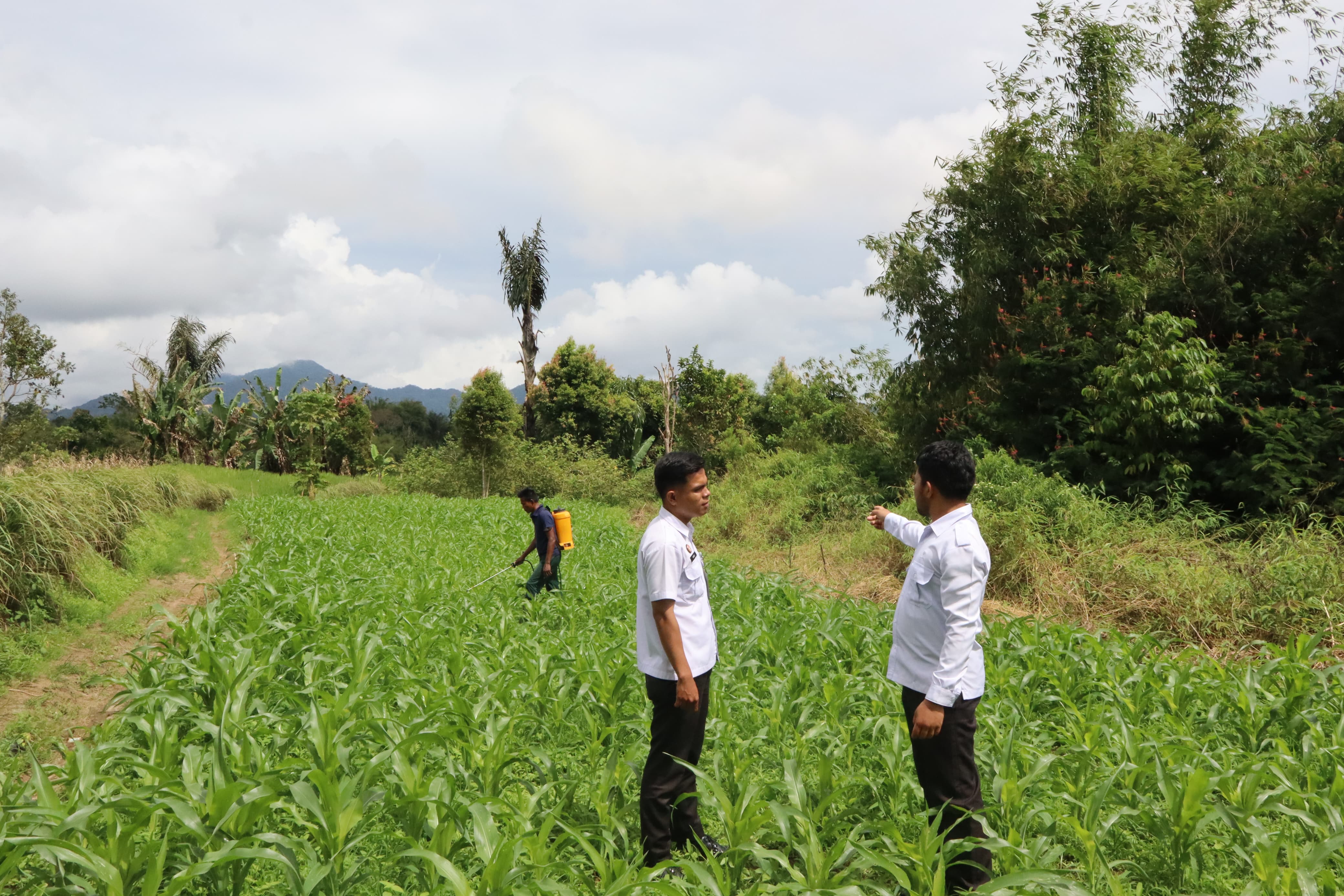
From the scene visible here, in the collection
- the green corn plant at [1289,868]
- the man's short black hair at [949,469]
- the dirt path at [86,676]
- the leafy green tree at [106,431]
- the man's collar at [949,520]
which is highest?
the leafy green tree at [106,431]

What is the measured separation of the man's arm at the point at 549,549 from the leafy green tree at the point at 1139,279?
8.37 meters

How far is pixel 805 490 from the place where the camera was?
17938 mm

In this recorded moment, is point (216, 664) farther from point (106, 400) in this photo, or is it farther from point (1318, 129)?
point (106, 400)

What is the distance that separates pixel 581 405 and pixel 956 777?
31130 mm

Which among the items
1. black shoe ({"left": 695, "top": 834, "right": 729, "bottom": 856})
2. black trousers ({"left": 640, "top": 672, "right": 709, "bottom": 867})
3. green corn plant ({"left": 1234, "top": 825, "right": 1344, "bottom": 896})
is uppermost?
black trousers ({"left": 640, "top": 672, "right": 709, "bottom": 867})

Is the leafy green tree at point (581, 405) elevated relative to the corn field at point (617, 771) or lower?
elevated

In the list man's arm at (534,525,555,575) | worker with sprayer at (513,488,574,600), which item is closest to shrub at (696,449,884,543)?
worker with sprayer at (513,488,574,600)

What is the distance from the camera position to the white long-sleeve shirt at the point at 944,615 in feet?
9.46

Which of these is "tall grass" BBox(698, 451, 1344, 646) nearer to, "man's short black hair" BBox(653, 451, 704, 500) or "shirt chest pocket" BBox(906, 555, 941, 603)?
"shirt chest pocket" BBox(906, 555, 941, 603)

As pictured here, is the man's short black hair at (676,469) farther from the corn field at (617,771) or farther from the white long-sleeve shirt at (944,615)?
the corn field at (617,771)

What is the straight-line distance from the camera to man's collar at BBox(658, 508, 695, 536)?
3.34 metres

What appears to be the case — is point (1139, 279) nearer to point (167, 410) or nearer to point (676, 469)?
point (676, 469)

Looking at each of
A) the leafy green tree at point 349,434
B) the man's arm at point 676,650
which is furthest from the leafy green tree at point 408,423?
the man's arm at point 676,650

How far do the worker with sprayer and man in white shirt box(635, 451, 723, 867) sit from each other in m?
4.66
